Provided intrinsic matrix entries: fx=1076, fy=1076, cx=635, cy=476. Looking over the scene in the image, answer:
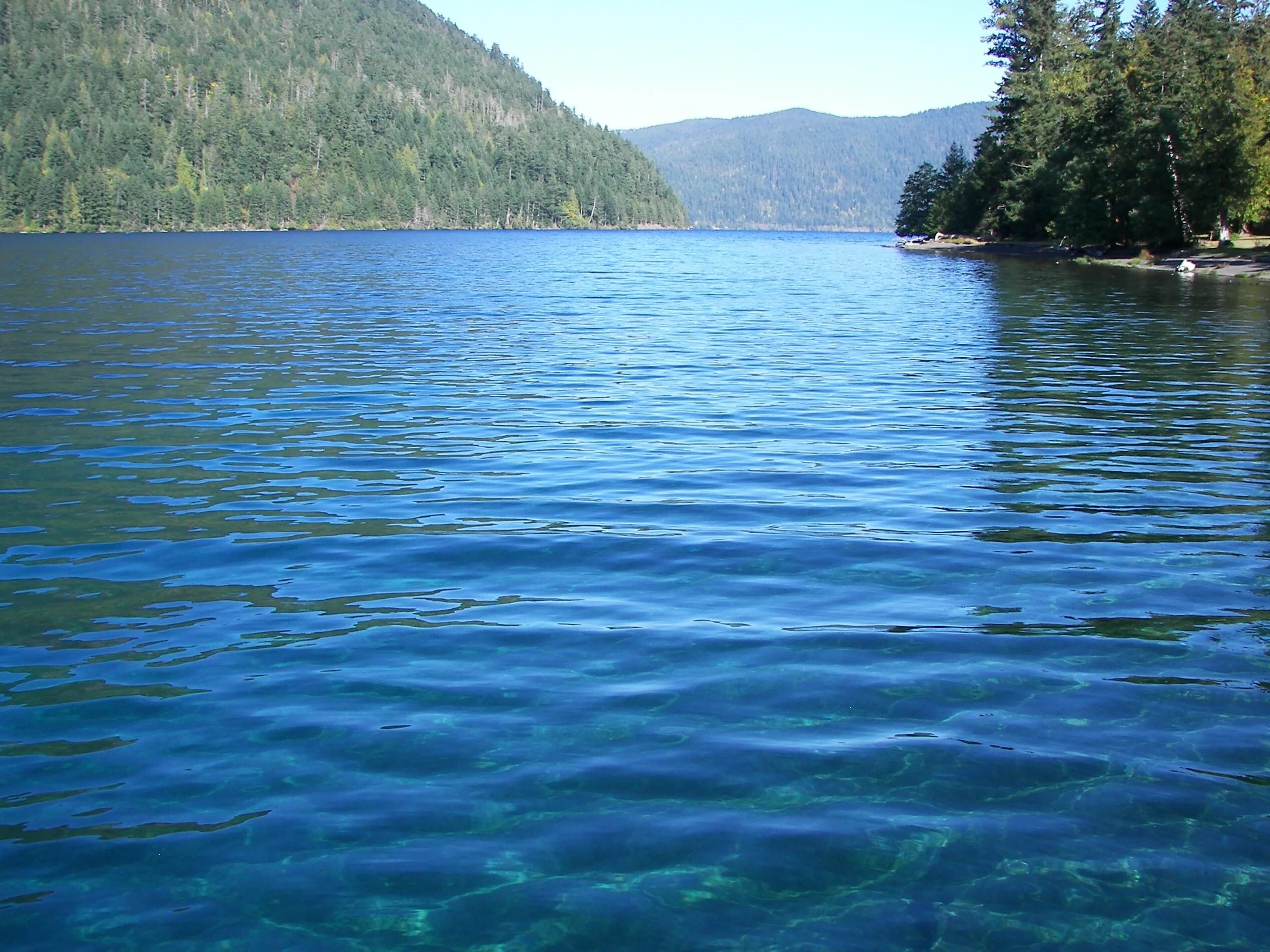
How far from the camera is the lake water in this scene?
17.9ft

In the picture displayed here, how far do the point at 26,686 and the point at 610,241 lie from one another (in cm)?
15002

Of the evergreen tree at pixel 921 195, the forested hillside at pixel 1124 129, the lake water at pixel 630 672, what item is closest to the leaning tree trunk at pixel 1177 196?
the forested hillside at pixel 1124 129

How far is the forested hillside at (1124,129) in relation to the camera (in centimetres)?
6488

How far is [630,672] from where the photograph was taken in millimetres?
8156

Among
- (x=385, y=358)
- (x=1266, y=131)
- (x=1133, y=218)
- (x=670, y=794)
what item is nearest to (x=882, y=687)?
(x=670, y=794)

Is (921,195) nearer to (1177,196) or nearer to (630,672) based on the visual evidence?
(1177,196)

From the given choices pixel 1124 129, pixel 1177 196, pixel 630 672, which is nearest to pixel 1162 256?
pixel 1177 196

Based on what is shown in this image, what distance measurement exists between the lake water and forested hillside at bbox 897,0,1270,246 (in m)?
52.6

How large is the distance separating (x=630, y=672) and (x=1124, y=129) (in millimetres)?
82106

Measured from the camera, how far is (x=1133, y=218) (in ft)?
241

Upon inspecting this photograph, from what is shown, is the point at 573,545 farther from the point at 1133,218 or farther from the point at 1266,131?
the point at 1133,218

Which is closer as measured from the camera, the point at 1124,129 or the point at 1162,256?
the point at 1162,256

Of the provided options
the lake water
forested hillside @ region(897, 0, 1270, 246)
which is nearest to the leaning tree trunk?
forested hillside @ region(897, 0, 1270, 246)

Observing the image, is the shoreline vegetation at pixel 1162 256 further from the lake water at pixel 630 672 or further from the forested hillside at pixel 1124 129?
the lake water at pixel 630 672
